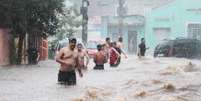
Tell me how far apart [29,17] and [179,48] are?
517 inches

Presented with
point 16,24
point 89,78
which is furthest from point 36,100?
point 16,24

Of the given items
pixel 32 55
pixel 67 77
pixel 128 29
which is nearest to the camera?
Answer: pixel 67 77

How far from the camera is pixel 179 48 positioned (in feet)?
143

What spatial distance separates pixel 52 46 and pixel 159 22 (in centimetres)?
1997

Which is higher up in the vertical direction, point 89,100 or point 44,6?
point 44,6

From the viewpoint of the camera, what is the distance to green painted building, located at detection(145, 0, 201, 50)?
6334 cm

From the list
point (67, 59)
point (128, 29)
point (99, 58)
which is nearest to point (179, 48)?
point (99, 58)

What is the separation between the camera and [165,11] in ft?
219

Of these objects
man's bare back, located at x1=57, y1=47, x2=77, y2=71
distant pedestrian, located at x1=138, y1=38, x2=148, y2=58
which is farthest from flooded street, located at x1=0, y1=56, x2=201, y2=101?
distant pedestrian, located at x1=138, y1=38, x2=148, y2=58

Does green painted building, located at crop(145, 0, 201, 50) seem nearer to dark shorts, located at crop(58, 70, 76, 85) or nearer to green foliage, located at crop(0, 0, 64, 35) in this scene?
green foliage, located at crop(0, 0, 64, 35)

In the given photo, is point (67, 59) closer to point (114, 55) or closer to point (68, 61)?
point (68, 61)

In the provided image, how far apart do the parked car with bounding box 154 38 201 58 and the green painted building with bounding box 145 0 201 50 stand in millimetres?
17511

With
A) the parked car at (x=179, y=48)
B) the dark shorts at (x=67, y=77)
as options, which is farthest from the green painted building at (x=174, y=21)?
the dark shorts at (x=67, y=77)

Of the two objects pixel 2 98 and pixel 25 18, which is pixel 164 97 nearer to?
pixel 2 98
